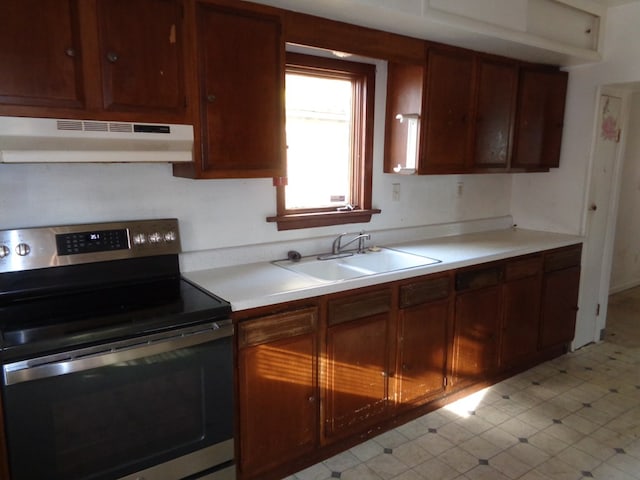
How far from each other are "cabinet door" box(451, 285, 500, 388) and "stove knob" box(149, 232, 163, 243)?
1.68 metres

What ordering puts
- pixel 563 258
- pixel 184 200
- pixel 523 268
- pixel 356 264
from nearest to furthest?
pixel 184 200 < pixel 356 264 < pixel 523 268 < pixel 563 258

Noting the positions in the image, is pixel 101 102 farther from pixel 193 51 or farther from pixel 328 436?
pixel 328 436

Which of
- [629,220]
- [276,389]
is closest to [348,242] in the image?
[276,389]

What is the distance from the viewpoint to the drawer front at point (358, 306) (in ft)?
7.19

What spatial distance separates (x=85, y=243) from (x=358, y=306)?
1265mm

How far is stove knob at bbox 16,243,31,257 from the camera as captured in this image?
1.83 meters

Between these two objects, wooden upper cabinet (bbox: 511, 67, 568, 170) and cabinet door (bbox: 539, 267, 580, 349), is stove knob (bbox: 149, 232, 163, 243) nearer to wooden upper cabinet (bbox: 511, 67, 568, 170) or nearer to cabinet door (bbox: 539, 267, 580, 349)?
wooden upper cabinet (bbox: 511, 67, 568, 170)

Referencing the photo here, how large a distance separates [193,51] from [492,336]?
2.39 meters

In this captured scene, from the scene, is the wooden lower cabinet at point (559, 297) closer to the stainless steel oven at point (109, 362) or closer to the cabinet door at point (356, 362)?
the cabinet door at point (356, 362)

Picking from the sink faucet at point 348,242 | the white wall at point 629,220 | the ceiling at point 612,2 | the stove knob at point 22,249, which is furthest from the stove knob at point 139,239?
the white wall at point 629,220

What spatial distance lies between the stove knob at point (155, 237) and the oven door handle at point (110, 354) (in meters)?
0.60

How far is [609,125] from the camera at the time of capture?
3410 mm

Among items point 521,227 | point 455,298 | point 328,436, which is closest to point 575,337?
point 521,227

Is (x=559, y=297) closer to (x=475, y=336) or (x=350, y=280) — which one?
(x=475, y=336)
